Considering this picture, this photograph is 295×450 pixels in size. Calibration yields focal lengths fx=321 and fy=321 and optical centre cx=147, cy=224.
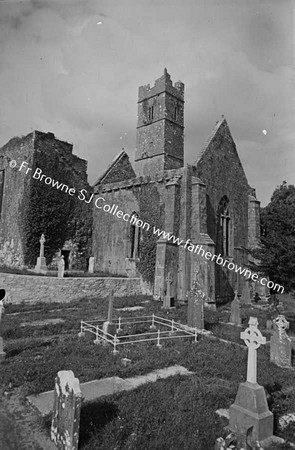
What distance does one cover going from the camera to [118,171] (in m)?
28.1

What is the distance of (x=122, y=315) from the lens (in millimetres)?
12945

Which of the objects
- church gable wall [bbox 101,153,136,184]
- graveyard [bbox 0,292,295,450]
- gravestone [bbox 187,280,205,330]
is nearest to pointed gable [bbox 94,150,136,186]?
church gable wall [bbox 101,153,136,184]

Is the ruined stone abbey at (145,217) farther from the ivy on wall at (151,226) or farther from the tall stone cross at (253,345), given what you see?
the tall stone cross at (253,345)

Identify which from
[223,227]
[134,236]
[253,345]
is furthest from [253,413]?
[223,227]

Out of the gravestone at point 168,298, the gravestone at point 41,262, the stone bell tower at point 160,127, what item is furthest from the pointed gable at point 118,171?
the gravestone at point 168,298

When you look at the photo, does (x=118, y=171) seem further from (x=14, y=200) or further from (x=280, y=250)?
(x=280, y=250)

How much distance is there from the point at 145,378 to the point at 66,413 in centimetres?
278

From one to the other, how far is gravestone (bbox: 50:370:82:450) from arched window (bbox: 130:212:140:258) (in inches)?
643

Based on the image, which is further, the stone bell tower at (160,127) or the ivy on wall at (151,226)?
the stone bell tower at (160,127)

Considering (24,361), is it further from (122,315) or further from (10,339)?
(122,315)

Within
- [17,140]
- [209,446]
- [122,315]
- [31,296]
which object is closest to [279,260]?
[122,315]

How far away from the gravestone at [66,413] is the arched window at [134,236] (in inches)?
643

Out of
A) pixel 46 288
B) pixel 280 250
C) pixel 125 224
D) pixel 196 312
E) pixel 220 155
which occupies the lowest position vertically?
pixel 196 312

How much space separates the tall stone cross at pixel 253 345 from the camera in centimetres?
486
